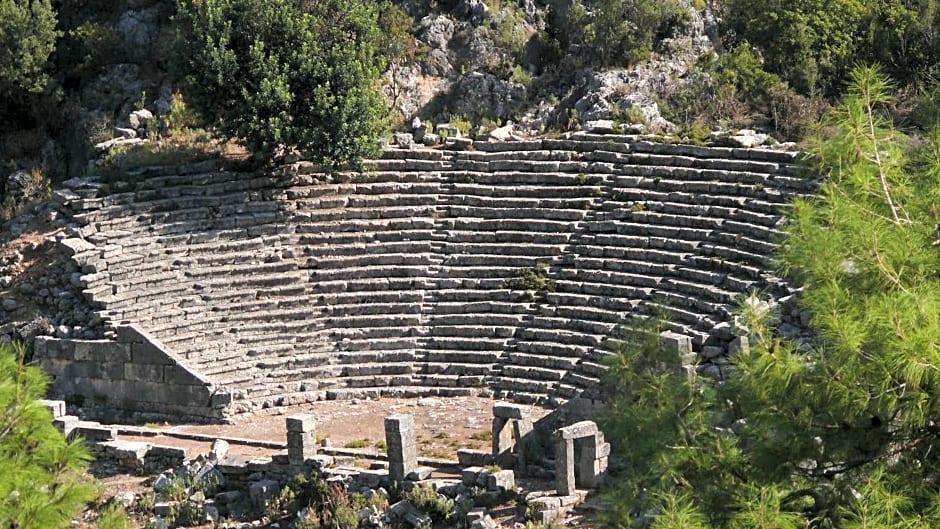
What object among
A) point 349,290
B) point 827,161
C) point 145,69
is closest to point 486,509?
point 349,290

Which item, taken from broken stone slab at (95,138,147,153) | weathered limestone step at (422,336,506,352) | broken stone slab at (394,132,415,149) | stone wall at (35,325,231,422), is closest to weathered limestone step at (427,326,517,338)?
weathered limestone step at (422,336,506,352)

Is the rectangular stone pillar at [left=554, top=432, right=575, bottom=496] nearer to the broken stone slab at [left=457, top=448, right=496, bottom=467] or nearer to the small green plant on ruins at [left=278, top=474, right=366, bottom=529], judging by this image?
the broken stone slab at [left=457, top=448, right=496, bottom=467]

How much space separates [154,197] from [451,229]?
20.6 ft

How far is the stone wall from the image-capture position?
3200 centimetres

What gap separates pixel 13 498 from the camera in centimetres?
1667

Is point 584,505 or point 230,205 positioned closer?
point 584,505

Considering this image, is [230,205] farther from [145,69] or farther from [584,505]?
[584,505]

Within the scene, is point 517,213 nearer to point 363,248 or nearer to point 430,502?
point 363,248

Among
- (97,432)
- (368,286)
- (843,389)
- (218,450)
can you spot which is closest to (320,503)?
(218,450)

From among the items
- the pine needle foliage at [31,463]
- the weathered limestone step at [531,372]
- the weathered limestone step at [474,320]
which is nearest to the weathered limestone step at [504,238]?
the weathered limestone step at [474,320]

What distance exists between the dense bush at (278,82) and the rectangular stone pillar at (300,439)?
25.6 ft

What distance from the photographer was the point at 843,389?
623 inches

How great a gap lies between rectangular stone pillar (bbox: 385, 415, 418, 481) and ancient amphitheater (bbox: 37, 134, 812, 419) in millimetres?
3943

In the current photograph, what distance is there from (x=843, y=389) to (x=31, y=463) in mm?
8096
